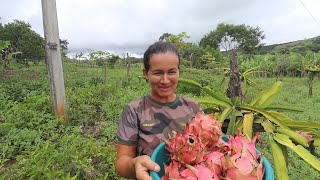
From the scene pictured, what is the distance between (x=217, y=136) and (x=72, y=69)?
10.7m

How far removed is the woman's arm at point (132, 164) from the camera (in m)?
0.81

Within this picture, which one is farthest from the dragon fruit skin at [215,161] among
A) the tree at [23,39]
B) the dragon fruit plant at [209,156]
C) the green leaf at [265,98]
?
the tree at [23,39]

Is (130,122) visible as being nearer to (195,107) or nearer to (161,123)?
(161,123)

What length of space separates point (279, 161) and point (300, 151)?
0.31 feet

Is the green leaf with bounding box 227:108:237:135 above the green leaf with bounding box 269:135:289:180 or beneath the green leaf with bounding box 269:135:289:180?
above

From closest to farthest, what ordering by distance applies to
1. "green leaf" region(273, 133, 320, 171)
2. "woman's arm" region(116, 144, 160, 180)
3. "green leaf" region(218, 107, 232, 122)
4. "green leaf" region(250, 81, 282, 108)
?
"woman's arm" region(116, 144, 160, 180) < "green leaf" region(273, 133, 320, 171) < "green leaf" region(218, 107, 232, 122) < "green leaf" region(250, 81, 282, 108)

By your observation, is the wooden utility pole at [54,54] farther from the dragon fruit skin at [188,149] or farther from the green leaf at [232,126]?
the dragon fruit skin at [188,149]

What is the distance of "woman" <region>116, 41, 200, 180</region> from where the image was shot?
1.24 meters

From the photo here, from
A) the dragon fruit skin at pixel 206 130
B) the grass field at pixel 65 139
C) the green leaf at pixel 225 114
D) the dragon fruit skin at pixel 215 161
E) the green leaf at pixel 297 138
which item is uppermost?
the dragon fruit skin at pixel 206 130

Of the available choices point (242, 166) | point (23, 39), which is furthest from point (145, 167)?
point (23, 39)

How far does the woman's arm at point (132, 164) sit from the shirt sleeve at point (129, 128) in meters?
0.03

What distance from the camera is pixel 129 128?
4.14ft

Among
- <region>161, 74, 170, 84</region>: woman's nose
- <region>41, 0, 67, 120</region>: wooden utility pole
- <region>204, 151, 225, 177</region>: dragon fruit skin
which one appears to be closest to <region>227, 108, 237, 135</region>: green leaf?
<region>161, 74, 170, 84</region>: woman's nose

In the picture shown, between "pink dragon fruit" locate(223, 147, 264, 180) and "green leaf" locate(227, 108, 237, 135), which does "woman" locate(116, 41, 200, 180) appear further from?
"pink dragon fruit" locate(223, 147, 264, 180)
